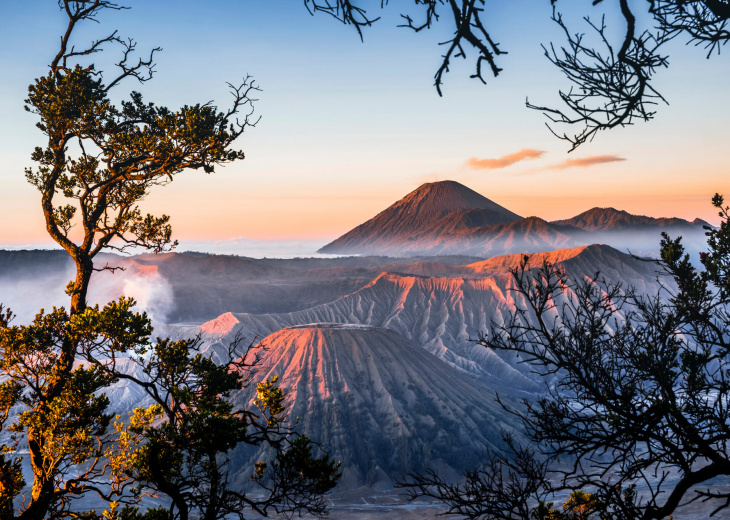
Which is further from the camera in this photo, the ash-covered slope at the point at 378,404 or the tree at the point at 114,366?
the ash-covered slope at the point at 378,404

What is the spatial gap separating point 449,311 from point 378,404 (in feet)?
176

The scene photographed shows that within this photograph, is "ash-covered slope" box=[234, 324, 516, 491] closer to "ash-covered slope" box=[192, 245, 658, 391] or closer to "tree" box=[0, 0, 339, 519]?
"ash-covered slope" box=[192, 245, 658, 391]

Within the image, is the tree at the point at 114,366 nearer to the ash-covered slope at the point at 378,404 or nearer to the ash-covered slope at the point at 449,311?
the ash-covered slope at the point at 378,404

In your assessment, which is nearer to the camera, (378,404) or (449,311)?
(378,404)

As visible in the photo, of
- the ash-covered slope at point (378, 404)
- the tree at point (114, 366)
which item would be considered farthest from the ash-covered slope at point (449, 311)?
the tree at point (114, 366)

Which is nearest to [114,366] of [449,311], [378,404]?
[378,404]

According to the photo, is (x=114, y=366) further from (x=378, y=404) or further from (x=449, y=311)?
(x=449, y=311)

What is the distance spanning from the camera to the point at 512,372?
101062 mm

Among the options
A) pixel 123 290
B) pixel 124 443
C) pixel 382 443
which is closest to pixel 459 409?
pixel 382 443

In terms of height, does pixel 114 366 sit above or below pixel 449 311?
above

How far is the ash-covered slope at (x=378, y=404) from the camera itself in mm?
64375

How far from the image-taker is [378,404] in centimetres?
6862

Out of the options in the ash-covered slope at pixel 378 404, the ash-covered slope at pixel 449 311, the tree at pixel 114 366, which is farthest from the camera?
the ash-covered slope at pixel 449 311

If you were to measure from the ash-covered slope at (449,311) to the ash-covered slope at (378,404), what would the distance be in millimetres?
23346
